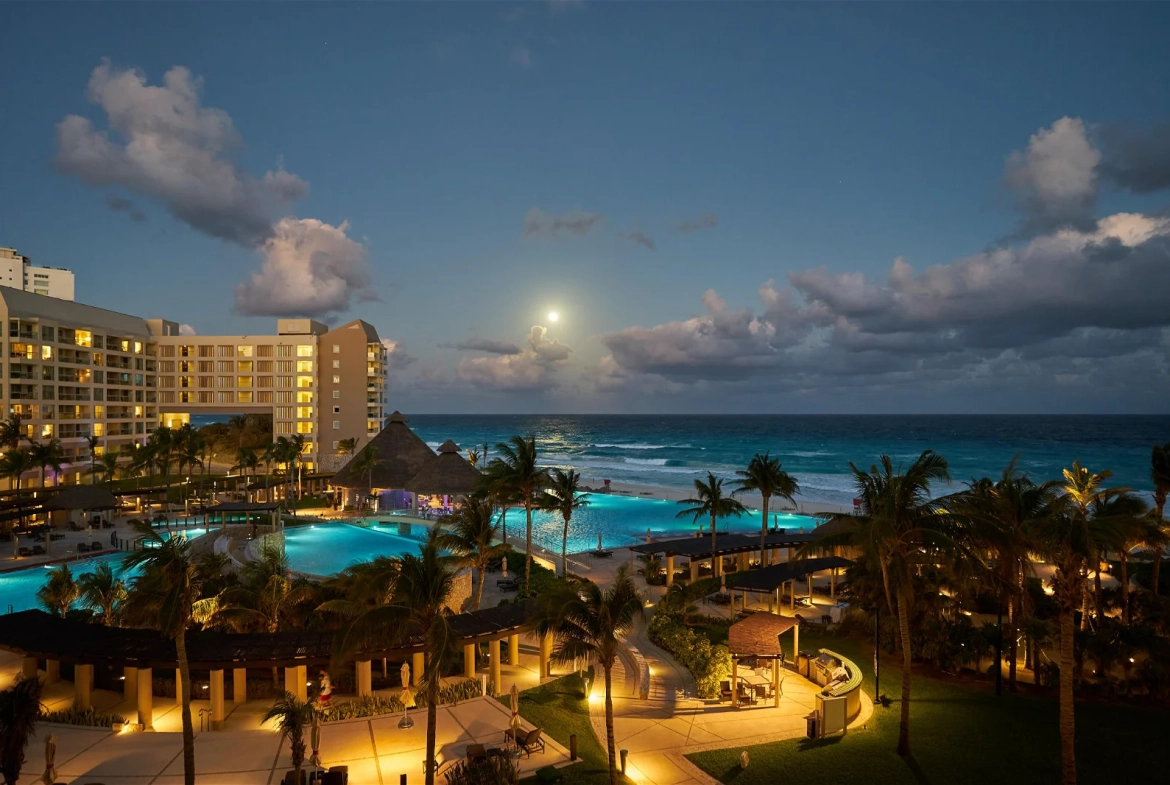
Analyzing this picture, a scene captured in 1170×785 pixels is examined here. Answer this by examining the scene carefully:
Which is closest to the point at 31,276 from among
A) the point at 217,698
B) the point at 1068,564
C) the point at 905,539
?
the point at 217,698

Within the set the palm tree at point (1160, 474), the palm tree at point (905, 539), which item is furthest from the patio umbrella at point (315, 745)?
the palm tree at point (1160, 474)

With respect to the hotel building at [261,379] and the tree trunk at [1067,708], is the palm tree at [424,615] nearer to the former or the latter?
the tree trunk at [1067,708]

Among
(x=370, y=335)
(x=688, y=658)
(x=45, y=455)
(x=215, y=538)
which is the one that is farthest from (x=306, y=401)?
(x=688, y=658)

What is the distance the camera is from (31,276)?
119 m

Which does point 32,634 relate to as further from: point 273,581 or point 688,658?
point 688,658

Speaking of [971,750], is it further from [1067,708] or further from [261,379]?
[261,379]

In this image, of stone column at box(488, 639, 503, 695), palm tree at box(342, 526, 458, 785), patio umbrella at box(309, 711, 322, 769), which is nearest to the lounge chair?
palm tree at box(342, 526, 458, 785)

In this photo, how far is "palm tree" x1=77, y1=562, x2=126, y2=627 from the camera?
2248cm

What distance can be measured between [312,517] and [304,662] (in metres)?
34.9

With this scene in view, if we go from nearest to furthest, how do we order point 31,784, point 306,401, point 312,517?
point 31,784 → point 312,517 → point 306,401

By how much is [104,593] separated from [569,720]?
16515 millimetres

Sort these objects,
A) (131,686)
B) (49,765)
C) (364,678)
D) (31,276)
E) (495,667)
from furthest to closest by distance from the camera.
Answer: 1. (31,276)
2. (495,667)
3. (364,678)
4. (131,686)
5. (49,765)

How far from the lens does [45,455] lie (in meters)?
51.7

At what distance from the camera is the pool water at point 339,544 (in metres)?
38.3
